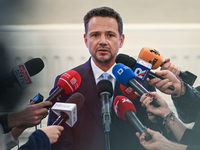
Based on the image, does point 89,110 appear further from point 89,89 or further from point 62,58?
point 62,58

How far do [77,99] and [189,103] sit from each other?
24.2 inches

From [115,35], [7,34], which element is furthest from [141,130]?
[7,34]

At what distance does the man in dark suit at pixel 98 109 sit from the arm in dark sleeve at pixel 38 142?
9.6 inches

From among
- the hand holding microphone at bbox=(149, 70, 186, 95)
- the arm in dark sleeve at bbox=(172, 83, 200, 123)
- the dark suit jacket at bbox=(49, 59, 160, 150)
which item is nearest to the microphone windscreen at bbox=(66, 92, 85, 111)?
the dark suit jacket at bbox=(49, 59, 160, 150)

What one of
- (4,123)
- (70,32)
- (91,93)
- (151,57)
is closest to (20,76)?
(4,123)

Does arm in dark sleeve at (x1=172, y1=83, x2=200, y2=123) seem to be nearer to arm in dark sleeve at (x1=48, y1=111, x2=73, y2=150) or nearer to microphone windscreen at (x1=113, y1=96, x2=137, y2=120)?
microphone windscreen at (x1=113, y1=96, x2=137, y2=120)

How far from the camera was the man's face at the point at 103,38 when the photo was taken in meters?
0.98

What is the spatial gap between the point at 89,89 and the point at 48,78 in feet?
1.87

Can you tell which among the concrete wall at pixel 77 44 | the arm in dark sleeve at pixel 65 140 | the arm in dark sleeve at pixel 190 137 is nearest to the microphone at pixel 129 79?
the arm in dark sleeve at pixel 190 137

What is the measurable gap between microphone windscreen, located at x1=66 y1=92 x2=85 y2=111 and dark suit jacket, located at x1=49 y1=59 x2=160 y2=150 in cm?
3

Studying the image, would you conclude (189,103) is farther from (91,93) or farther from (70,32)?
(70,32)

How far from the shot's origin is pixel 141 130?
0.81m

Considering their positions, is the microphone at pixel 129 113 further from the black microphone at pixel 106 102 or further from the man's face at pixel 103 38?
the man's face at pixel 103 38

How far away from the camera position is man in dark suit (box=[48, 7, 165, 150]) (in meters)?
0.95
